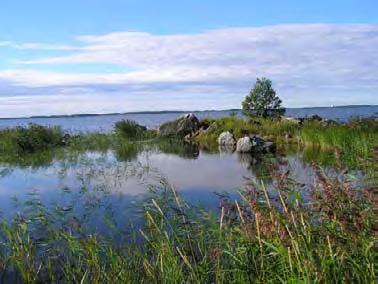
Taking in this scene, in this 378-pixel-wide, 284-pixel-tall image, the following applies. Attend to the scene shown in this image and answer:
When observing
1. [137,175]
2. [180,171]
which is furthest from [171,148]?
[137,175]

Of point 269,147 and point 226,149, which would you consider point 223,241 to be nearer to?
point 269,147

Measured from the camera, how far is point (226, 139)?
29.2m

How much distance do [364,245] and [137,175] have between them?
12.3m

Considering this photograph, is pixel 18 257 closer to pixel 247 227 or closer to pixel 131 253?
pixel 131 253

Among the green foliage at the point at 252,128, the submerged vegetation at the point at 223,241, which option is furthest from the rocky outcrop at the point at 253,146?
the submerged vegetation at the point at 223,241

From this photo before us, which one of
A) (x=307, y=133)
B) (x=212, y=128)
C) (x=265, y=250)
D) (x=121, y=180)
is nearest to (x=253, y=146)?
(x=307, y=133)

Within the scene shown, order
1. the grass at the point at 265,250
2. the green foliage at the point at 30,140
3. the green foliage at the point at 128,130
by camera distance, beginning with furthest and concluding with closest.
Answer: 1. the green foliage at the point at 128,130
2. the green foliage at the point at 30,140
3. the grass at the point at 265,250

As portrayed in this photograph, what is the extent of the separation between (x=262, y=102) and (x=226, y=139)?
554cm

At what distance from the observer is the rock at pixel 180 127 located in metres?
33.2

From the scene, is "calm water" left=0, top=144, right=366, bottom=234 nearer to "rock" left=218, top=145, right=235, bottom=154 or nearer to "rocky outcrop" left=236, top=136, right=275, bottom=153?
"rocky outcrop" left=236, top=136, right=275, bottom=153

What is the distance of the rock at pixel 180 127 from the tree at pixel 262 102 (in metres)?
3.57

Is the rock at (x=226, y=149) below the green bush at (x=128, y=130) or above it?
below

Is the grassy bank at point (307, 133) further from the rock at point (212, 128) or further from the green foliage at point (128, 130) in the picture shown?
the green foliage at point (128, 130)

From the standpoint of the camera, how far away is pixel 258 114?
34.2m
